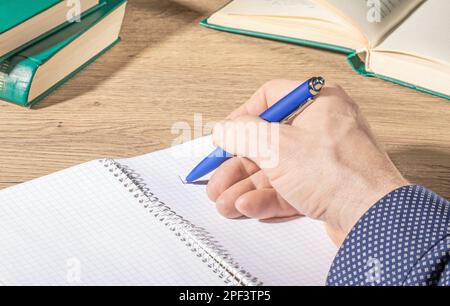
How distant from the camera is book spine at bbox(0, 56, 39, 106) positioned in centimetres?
113

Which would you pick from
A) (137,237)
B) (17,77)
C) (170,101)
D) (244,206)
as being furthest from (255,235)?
(17,77)

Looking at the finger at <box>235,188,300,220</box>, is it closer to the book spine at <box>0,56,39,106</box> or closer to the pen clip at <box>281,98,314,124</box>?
the pen clip at <box>281,98,314,124</box>

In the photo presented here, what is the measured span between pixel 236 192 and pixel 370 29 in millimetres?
494

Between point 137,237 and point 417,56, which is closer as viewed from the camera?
point 137,237

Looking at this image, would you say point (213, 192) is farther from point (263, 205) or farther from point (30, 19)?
point (30, 19)

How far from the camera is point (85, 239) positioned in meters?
0.88

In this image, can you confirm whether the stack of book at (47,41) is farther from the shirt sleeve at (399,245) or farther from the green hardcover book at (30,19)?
Answer: the shirt sleeve at (399,245)

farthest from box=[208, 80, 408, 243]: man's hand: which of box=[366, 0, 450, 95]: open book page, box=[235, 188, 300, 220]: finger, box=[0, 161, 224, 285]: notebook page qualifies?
box=[366, 0, 450, 95]: open book page

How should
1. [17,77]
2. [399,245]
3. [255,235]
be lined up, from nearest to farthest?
[399,245] → [255,235] → [17,77]

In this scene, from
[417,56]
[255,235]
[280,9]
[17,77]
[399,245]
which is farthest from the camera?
[280,9]

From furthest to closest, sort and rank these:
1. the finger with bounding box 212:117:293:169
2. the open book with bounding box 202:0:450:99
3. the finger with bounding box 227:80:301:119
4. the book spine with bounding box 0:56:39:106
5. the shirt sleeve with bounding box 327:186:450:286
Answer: the open book with bounding box 202:0:450:99 < the book spine with bounding box 0:56:39:106 < the finger with bounding box 227:80:301:119 < the finger with bounding box 212:117:293:169 < the shirt sleeve with bounding box 327:186:450:286

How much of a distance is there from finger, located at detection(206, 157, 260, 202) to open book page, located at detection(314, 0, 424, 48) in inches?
16.5

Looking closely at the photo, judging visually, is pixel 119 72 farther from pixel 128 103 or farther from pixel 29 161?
pixel 29 161
